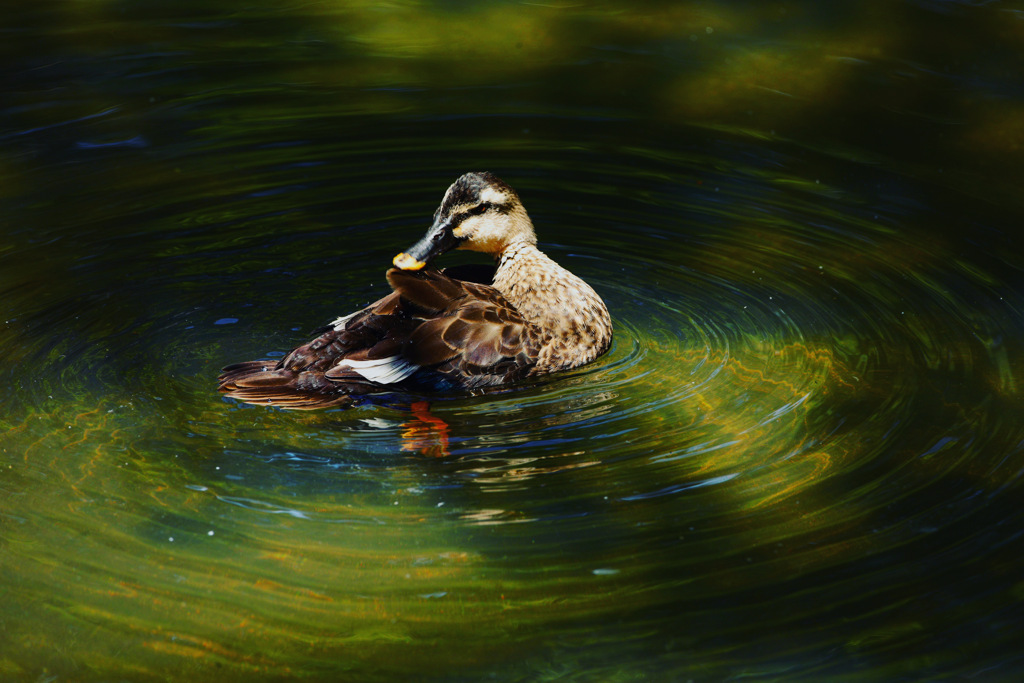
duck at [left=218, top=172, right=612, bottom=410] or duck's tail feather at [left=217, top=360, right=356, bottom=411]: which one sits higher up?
duck at [left=218, top=172, right=612, bottom=410]

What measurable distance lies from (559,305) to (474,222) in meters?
0.69

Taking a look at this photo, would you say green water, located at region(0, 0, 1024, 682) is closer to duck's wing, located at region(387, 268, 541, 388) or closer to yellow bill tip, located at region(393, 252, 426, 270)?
duck's wing, located at region(387, 268, 541, 388)

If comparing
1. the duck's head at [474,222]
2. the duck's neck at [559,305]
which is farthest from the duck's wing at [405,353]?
the duck's head at [474,222]

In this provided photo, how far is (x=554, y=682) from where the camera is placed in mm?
3594

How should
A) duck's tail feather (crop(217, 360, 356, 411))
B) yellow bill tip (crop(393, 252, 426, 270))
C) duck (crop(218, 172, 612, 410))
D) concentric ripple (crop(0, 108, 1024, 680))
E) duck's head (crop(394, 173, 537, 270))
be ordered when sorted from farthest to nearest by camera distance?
duck's head (crop(394, 173, 537, 270)), yellow bill tip (crop(393, 252, 426, 270)), duck (crop(218, 172, 612, 410)), duck's tail feather (crop(217, 360, 356, 411)), concentric ripple (crop(0, 108, 1024, 680))

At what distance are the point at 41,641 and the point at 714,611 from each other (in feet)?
7.12

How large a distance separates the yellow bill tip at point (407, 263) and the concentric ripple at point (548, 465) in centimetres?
61

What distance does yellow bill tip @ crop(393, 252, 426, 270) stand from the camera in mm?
5641

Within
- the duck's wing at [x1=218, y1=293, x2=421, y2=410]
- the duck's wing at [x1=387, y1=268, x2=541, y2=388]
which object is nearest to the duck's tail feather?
the duck's wing at [x1=218, y1=293, x2=421, y2=410]

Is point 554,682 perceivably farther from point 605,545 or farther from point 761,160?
point 761,160

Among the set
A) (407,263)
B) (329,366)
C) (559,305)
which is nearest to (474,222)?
(407,263)

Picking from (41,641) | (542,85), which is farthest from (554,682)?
(542,85)

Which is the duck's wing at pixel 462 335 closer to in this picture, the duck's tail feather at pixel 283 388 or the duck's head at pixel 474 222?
the duck's head at pixel 474 222

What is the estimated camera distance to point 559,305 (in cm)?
562
